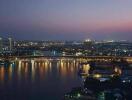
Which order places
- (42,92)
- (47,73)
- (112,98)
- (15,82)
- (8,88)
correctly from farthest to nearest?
1. (47,73)
2. (15,82)
3. (8,88)
4. (42,92)
5. (112,98)

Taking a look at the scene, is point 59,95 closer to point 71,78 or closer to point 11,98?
point 11,98

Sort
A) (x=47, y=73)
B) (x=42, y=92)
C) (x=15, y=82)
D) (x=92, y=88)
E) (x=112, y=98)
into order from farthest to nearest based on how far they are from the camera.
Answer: (x=47, y=73) < (x=15, y=82) < (x=42, y=92) < (x=92, y=88) < (x=112, y=98)

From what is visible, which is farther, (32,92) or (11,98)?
(32,92)

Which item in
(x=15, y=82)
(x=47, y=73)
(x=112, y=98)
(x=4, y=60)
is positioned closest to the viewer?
(x=112, y=98)

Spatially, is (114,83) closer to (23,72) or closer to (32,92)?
(32,92)

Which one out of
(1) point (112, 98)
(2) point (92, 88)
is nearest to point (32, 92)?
(2) point (92, 88)

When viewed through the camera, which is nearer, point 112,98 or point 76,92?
point 112,98

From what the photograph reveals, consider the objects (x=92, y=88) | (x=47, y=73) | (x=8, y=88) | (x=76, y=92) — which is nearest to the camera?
(x=76, y=92)

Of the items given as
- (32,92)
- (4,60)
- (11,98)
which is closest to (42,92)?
(32,92)
